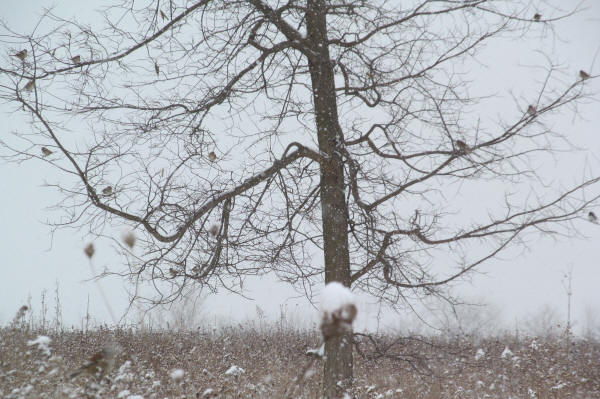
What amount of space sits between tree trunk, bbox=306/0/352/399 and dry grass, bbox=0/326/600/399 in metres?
0.89

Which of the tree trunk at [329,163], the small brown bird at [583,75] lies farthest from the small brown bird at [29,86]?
the small brown bird at [583,75]

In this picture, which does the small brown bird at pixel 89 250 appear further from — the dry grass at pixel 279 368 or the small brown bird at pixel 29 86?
the small brown bird at pixel 29 86

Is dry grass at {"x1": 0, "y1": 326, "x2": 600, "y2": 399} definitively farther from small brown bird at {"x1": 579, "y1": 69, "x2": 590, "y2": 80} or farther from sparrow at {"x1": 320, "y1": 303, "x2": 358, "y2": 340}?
small brown bird at {"x1": 579, "y1": 69, "x2": 590, "y2": 80}

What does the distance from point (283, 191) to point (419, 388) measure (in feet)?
11.7

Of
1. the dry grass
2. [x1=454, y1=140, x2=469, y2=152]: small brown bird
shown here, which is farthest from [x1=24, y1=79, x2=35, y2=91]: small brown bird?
[x1=454, y1=140, x2=469, y2=152]: small brown bird

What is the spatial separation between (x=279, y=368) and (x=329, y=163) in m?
2.88

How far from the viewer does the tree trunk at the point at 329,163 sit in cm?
475

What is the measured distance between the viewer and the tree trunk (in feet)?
15.6

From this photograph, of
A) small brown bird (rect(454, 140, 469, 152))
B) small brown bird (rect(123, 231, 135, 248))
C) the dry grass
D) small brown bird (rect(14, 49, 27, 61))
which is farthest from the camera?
small brown bird (rect(14, 49, 27, 61))

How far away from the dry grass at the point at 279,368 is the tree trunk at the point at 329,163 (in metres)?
0.89

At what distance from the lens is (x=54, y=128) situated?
4.75m

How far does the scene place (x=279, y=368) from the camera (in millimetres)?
6160

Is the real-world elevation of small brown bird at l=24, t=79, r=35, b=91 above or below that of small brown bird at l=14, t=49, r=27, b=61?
below

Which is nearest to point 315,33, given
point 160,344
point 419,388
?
point 419,388
